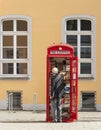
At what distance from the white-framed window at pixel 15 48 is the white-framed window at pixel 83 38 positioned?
144cm

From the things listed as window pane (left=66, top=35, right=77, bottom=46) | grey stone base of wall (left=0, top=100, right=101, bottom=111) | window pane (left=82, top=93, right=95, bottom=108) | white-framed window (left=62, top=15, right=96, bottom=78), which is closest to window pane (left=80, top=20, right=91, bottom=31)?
white-framed window (left=62, top=15, right=96, bottom=78)

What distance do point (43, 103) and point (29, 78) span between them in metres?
1.03

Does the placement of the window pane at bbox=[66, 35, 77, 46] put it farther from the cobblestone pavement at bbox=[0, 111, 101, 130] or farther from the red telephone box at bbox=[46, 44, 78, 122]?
the red telephone box at bbox=[46, 44, 78, 122]

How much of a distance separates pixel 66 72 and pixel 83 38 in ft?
13.3

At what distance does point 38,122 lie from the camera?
58.5 ft

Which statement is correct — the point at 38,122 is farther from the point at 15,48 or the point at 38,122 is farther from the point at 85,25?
the point at 85,25

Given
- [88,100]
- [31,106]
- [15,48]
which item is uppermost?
[15,48]

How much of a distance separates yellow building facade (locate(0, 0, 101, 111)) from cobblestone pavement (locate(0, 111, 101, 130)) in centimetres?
110

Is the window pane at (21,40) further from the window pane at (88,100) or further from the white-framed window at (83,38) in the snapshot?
the window pane at (88,100)

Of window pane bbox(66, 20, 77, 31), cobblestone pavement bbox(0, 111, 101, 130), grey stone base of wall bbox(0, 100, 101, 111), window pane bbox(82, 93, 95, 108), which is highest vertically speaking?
window pane bbox(66, 20, 77, 31)

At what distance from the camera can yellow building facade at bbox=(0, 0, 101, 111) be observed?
21.8 meters

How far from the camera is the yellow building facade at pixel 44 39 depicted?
860 inches

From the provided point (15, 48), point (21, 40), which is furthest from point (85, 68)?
point (15, 48)
